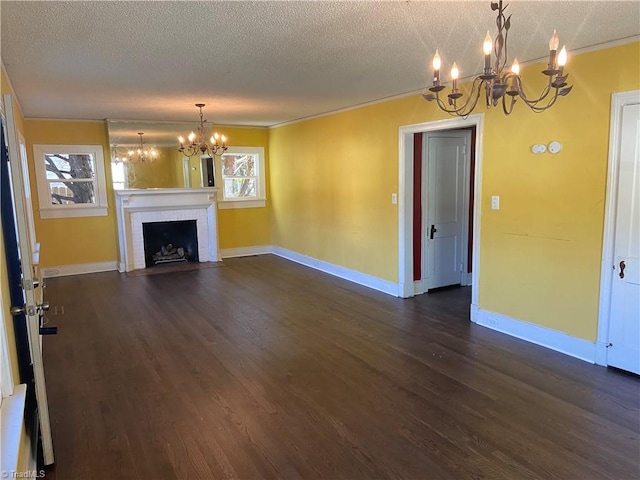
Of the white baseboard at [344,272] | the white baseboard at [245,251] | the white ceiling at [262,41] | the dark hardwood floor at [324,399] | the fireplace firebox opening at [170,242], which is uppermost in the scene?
the white ceiling at [262,41]

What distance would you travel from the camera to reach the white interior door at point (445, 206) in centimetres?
570

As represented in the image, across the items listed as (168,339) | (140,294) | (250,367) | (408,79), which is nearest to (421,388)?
(250,367)

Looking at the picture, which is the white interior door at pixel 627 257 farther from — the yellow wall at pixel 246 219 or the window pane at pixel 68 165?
the window pane at pixel 68 165

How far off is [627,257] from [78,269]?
296 inches

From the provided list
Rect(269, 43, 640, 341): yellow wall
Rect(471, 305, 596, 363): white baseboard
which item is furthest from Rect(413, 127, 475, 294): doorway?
Rect(471, 305, 596, 363): white baseboard

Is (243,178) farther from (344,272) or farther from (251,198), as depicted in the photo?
(344,272)

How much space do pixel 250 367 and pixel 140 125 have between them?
527 centimetres

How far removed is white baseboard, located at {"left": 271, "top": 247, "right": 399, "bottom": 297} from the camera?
19.2 feet

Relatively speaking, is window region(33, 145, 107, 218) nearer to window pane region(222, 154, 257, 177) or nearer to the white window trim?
the white window trim

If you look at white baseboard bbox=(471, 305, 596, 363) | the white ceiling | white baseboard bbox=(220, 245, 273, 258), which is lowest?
white baseboard bbox=(471, 305, 596, 363)

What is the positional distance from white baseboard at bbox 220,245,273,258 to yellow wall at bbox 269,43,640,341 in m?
3.28

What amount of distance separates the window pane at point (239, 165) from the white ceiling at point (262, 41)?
343 cm

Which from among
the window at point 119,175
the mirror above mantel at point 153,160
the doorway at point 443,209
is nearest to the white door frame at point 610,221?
the doorway at point 443,209

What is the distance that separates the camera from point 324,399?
122 inches
